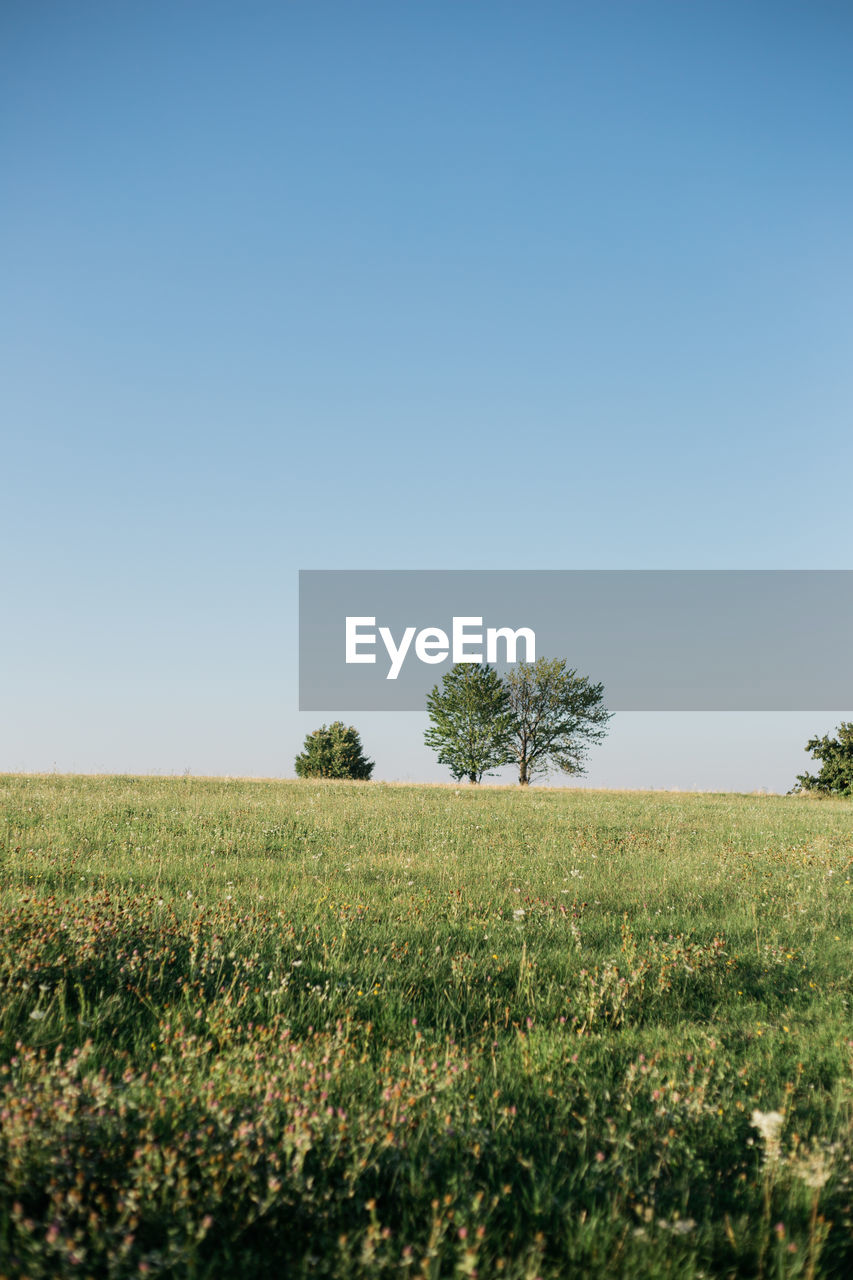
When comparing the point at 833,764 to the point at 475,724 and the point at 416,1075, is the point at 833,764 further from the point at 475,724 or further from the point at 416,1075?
the point at 416,1075

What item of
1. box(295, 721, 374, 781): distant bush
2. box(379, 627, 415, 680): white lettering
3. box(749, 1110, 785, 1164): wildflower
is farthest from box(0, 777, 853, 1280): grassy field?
box(295, 721, 374, 781): distant bush

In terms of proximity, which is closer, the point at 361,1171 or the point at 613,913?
the point at 361,1171

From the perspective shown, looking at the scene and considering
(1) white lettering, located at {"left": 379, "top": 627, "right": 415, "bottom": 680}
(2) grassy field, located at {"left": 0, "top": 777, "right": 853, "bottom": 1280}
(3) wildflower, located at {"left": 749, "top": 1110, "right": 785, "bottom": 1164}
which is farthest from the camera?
(1) white lettering, located at {"left": 379, "top": 627, "right": 415, "bottom": 680}

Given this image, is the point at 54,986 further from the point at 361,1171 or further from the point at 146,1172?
the point at 361,1171

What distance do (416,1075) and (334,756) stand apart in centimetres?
7467

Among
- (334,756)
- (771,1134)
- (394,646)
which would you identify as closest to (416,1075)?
(771,1134)

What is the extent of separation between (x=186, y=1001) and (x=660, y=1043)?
3.60m

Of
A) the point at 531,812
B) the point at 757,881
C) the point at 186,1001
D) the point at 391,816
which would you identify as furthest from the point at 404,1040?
the point at 531,812

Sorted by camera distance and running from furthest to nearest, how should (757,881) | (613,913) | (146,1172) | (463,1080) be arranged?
(757,881) → (613,913) → (463,1080) → (146,1172)

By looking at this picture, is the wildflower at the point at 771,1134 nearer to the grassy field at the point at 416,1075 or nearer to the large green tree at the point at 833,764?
the grassy field at the point at 416,1075

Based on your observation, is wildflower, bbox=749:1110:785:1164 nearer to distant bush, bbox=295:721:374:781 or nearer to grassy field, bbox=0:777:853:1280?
grassy field, bbox=0:777:853:1280

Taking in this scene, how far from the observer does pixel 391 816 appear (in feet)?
56.0

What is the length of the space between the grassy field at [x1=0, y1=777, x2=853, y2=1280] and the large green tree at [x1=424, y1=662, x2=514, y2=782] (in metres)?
56.9

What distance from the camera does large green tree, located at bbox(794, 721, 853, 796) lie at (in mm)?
50312
